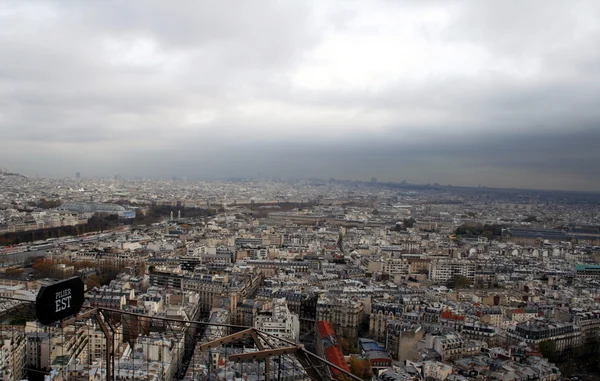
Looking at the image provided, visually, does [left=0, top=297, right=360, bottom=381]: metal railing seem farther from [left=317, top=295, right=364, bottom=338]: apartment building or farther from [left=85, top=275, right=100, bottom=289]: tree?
[left=85, top=275, right=100, bottom=289]: tree

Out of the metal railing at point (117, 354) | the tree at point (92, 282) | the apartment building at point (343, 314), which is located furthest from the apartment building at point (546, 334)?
the tree at point (92, 282)

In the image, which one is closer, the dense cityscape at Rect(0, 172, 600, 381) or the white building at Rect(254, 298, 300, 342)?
the dense cityscape at Rect(0, 172, 600, 381)

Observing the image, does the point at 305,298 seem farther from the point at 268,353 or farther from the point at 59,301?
the point at 268,353

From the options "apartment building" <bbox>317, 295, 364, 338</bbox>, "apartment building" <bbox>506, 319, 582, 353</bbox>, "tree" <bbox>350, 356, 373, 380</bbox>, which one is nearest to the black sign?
"tree" <bbox>350, 356, 373, 380</bbox>

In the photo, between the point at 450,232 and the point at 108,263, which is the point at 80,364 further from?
the point at 450,232

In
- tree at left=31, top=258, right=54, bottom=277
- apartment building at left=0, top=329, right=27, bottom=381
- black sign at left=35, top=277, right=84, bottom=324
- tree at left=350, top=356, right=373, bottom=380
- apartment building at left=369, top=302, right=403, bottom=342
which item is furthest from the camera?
tree at left=31, top=258, right=54, bottom=277

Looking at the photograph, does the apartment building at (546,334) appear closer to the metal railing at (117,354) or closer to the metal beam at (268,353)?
the metal railing at (117,354)

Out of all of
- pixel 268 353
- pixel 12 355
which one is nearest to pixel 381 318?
pixel 12 355
